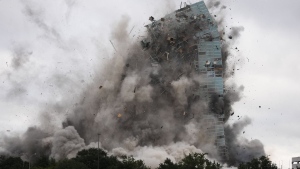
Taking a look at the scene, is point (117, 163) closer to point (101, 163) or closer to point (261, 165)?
point (101, 163)

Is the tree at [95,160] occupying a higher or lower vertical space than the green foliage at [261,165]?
higher

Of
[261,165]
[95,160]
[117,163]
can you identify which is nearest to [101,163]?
[95,160]

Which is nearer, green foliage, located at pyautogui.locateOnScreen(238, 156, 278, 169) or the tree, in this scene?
green foliage, located at pyautogui.locateOnScreen(238, 156, 278, 169)

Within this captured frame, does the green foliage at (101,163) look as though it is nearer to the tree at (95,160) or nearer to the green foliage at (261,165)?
the tree at (95,160)

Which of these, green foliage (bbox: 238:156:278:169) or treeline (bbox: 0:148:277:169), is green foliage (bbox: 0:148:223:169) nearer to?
treeline (bbox: 0:148:277:169)

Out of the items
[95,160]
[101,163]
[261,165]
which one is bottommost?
[261,165]

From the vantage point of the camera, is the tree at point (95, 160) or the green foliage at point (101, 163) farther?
the tree at point (95, 160)

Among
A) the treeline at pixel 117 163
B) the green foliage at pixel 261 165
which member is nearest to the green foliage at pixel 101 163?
the treeline at pixel 117 163

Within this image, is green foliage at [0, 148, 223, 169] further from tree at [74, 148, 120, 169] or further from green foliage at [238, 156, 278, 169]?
green foliage at [238, 156, 278, 169]

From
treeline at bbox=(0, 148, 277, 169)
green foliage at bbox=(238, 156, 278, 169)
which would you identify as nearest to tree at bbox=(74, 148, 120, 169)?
treeline at bbox=(0, 148, 277, 169)

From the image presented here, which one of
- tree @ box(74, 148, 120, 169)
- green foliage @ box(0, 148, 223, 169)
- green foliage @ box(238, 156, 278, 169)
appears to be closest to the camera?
green foliage @ box(0, 148, 223, 169)

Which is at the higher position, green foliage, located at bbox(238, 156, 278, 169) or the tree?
the tree

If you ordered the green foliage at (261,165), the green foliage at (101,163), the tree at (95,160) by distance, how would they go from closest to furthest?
the green foliage at (101,163), the green foliage at (261,165), the tree at (95,160)

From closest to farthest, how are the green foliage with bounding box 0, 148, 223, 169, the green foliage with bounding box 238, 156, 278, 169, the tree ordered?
the green foliage with bounding box 0, 148, 223, 169
the green foliage with bounding box 238, 156, 278, 169
the tree
